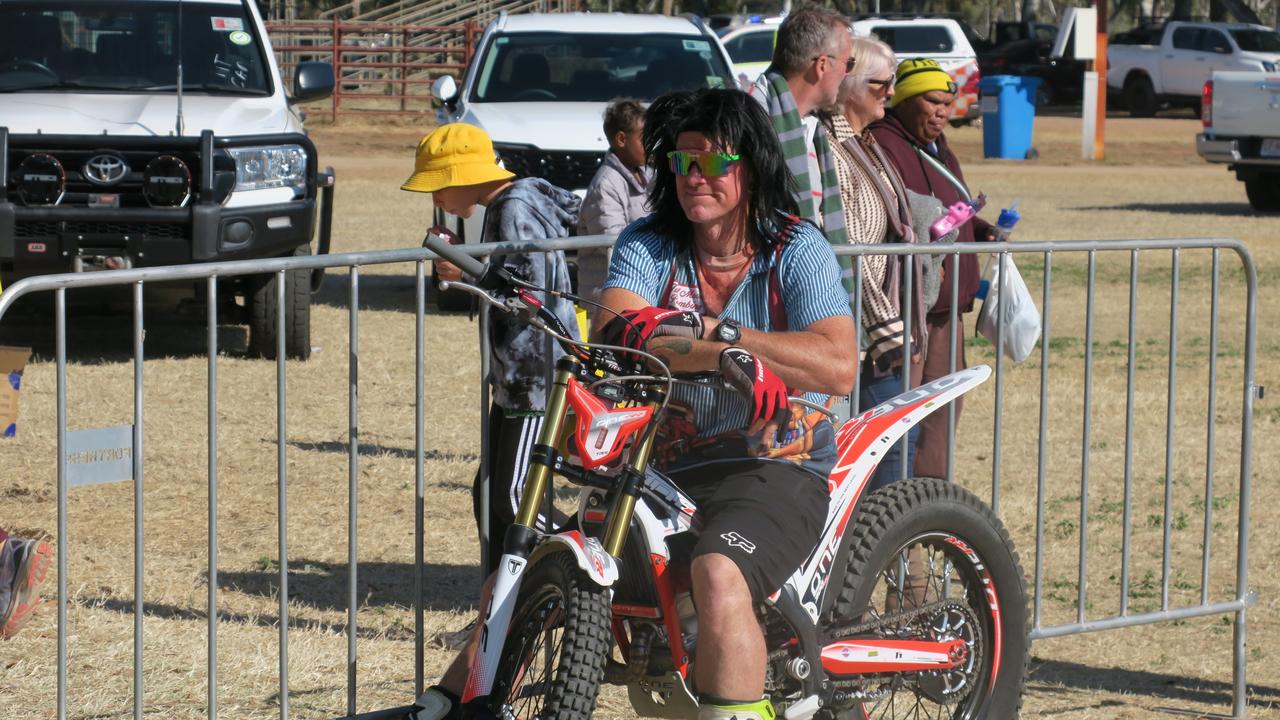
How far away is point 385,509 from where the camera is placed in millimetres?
7441

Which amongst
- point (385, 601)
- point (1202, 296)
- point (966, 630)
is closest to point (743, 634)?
point (966, 630)

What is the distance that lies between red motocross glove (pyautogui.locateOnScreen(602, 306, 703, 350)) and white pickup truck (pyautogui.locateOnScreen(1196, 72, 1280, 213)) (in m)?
17.3

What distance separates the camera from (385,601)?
613 centimetres

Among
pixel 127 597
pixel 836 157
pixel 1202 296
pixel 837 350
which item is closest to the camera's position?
pixel 837 350

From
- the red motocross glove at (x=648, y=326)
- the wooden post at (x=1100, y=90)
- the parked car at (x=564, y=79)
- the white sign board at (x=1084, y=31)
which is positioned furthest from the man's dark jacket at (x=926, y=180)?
the white sign board at (x=1084, y=31)

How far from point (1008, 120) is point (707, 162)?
26.1m

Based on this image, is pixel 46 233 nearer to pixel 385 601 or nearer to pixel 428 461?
pixel 428 461

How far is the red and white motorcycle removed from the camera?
3.54m

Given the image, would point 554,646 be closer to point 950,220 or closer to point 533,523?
point 533,523

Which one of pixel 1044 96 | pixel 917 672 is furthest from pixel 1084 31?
pixel 917 672

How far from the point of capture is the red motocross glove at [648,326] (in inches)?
142

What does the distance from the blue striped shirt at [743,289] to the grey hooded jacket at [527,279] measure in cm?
62

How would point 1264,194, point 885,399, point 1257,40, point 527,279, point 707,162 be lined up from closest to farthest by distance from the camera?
point 707,162, point 527,279, point 885,399, point 1264,194, point 1257,40

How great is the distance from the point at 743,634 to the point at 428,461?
16.0ft
